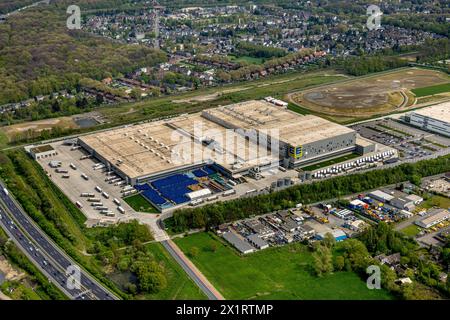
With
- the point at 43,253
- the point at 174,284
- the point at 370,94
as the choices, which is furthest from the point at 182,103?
the point at 174,284

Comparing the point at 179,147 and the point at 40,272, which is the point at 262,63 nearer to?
the point at 179,147

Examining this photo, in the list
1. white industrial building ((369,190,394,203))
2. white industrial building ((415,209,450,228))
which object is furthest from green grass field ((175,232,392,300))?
white industrial building ((369,190,394,203))

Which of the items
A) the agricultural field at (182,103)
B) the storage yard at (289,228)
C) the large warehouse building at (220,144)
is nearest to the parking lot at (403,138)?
the large warehouse building at (220,144)

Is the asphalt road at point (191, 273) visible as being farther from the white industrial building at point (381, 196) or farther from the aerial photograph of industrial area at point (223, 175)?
the white industrial building at point (381, 196)

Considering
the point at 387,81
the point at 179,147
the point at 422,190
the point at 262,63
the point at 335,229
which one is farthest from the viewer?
the point at 262,63

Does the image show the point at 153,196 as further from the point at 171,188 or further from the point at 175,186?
the point at 175,186

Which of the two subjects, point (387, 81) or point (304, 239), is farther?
point (387, 81)

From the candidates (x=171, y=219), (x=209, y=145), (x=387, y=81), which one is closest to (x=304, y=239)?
(x=171, y=219)
